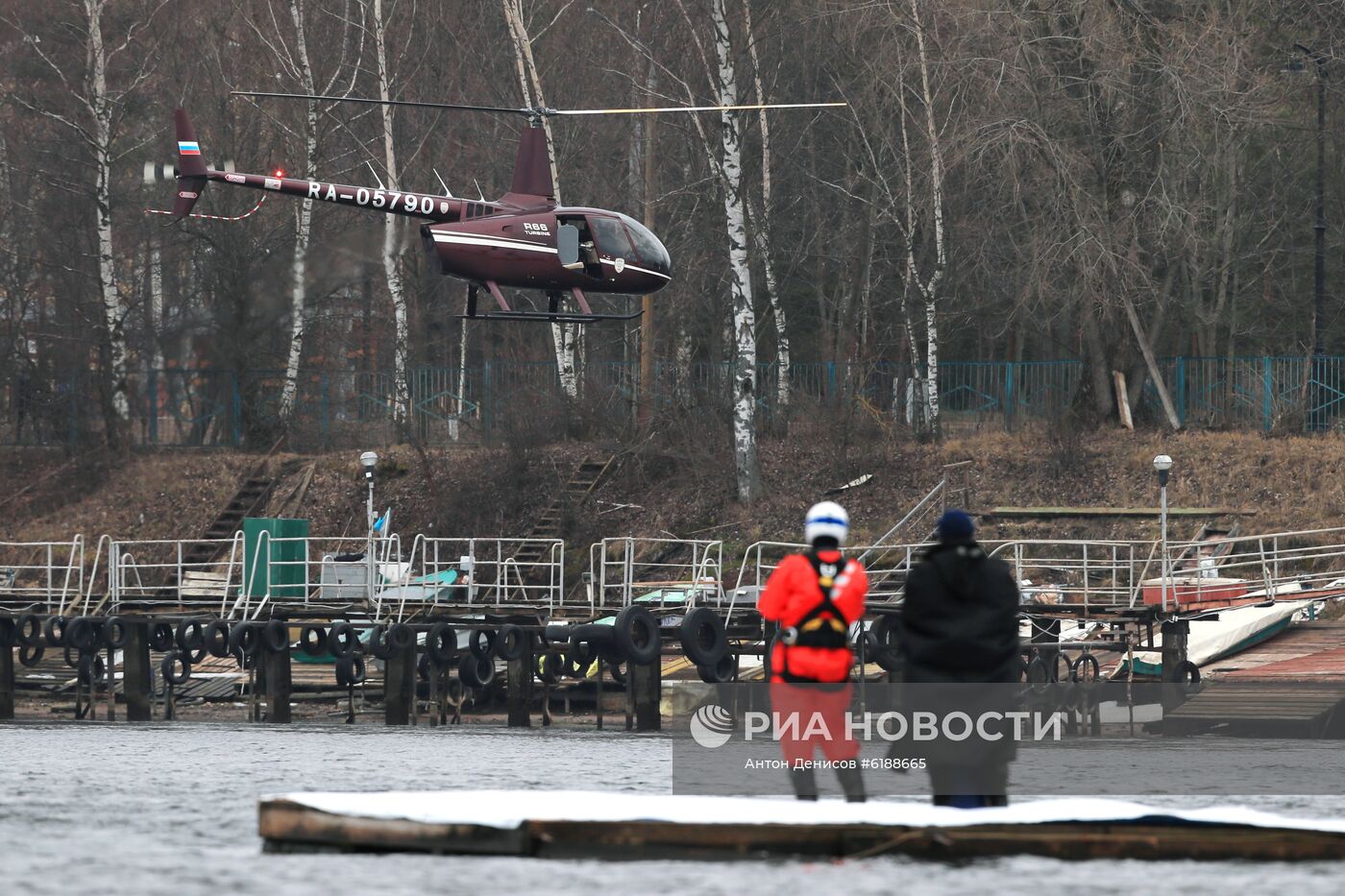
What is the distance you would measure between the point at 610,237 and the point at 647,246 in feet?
2.08

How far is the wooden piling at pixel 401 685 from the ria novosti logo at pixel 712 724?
15.8 feet

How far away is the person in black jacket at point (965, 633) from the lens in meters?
10.7

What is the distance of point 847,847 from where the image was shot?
1021 centimetres

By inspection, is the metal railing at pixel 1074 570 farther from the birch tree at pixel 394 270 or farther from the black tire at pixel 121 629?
the birch tree at pixel 394 270

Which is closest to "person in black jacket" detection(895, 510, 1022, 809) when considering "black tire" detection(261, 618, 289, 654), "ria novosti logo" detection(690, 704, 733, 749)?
"ria novosti logo" detection(690, 704, 733, 749)

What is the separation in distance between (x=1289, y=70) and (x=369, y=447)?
2377cm

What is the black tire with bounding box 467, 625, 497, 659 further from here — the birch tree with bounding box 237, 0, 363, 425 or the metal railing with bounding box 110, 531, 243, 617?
the birch tree with bounding box 237, 0, 363, 425

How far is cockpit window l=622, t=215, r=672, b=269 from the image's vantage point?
101 ft

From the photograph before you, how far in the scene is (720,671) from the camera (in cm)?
2791

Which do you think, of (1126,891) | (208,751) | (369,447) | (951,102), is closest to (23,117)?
(369,447)

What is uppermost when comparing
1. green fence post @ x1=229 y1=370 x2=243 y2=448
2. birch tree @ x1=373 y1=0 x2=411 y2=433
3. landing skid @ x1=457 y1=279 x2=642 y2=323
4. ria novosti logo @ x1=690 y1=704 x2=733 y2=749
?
birch tree @ x1=373 y1=0 x2=411 y2=433

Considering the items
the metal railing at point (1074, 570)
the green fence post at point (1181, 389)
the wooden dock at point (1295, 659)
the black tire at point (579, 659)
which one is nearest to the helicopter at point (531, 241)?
the black tire at point (579, 659)

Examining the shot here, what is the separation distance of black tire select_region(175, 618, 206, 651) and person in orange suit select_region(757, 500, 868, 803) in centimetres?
2155

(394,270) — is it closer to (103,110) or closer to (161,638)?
(103,110)
